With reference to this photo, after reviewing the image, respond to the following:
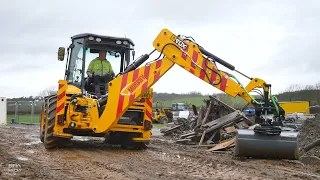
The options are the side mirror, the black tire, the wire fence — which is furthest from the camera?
the wire fence

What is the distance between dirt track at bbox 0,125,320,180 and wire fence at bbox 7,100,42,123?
23.2 m

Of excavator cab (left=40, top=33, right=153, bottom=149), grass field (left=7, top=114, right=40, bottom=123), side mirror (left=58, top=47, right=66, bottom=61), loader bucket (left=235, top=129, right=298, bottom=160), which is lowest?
grass field (left=7, top=114, right=40, bottom=123)

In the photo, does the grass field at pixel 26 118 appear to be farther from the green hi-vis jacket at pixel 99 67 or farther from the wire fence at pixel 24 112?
the green hi-vis jacket at pixel 99 67

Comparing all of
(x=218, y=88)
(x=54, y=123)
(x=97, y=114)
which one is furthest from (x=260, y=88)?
(x=54, y=123)

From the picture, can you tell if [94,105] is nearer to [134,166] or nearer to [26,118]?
[134,166]

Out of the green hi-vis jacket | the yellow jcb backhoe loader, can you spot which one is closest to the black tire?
the yellow jcb backhoe loader

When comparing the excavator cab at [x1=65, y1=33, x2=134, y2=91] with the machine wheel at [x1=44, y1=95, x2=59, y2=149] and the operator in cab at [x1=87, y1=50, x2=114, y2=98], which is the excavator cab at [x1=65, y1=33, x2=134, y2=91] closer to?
the operator in cab at [x1=87, y1=50, x2=114, y2=98]

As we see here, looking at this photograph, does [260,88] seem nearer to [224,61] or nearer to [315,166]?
[224,61]

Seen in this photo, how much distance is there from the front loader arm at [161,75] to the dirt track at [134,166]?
1.04 m

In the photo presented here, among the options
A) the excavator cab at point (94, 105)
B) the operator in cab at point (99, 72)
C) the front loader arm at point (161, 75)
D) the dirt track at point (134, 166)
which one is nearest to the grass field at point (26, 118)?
the excavator cab at point (94, 105)

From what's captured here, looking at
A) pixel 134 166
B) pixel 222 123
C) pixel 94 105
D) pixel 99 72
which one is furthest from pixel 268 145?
pixel 222 123

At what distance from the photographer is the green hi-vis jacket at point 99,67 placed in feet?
36.3

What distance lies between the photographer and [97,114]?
32.4ft

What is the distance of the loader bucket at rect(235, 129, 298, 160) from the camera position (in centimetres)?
841
